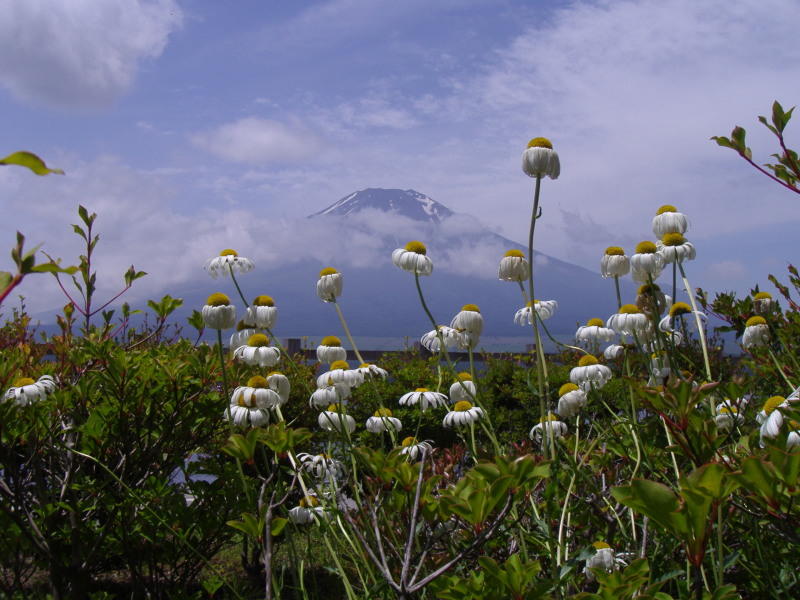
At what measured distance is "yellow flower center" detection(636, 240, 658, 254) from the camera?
217cm

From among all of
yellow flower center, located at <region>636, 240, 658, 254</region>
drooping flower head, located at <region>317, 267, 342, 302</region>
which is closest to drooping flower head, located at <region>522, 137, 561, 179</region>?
yellow flower center, located at <region>636, 240, 658, 254</region>

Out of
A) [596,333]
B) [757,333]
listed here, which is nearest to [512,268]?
[596,333]

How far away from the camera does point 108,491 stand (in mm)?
2465

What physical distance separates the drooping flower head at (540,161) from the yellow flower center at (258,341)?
41.8 inches

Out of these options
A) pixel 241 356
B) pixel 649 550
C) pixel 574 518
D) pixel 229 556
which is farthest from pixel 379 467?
pixel 229 556

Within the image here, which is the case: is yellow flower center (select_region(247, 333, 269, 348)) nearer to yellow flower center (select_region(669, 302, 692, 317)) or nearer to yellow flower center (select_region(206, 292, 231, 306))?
yellow flower center (select_region(206, 292, 231, 306))

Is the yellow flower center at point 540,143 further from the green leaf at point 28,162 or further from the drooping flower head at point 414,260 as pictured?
the green leaf at point 28,162

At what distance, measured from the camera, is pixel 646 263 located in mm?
2098

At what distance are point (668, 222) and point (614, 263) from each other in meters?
0.23

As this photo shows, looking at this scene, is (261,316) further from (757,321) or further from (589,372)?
(757,321)

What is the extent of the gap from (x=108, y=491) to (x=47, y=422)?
38 cm

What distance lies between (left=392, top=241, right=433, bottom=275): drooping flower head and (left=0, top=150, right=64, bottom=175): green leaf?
67.6 inches

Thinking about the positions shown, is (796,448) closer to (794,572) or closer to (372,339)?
(794,572)

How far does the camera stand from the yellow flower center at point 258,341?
2240 millimetres
